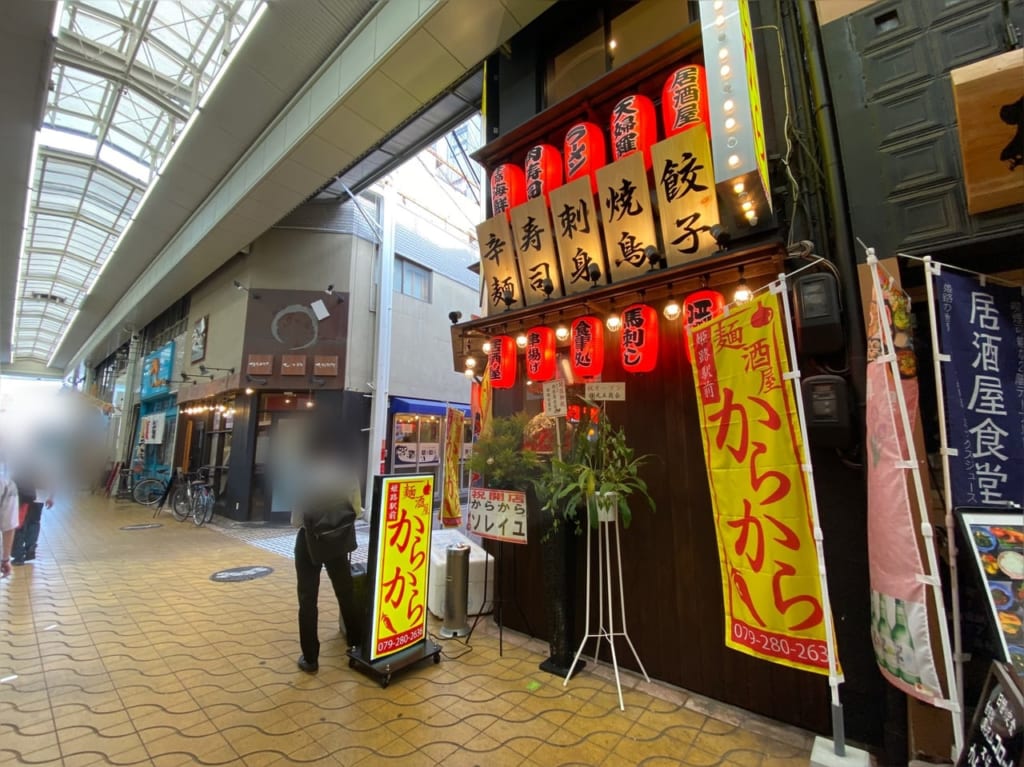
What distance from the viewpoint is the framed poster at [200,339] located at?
1319 cm

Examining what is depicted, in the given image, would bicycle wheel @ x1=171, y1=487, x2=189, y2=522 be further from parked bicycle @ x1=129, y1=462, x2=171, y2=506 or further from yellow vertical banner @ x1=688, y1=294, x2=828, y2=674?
yellow vertical banner @ x1=688, y1=294, x2=828, y2=674

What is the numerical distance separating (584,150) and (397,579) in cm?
436

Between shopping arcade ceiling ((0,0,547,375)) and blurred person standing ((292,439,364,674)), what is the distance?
538cm

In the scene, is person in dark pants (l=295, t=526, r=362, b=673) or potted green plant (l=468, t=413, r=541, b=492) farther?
potted green plant (l=468, t=413, r=541, b=492)

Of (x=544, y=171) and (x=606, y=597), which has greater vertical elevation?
(x=544, y=171)

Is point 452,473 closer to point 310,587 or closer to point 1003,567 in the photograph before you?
point 310,587

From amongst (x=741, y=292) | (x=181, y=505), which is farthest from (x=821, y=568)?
(x=181, y=505)

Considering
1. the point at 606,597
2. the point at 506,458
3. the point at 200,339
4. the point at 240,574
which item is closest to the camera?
the point at 606,597

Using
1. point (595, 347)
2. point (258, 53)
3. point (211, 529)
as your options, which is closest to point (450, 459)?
point (595, 347)

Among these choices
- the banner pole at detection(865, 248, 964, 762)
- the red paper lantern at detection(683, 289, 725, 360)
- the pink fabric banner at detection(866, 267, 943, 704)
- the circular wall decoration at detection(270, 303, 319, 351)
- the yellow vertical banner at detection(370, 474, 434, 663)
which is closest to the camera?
the banner pole at detection(865, 248, 964, 762)

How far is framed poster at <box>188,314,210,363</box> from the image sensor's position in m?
13.2

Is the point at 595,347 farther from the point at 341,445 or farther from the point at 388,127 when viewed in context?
the point at 388,127

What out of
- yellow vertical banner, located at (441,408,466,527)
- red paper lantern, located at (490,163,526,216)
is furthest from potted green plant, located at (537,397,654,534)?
red paper lantern, located at (490,163,526,216)

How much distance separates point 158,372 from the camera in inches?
647
